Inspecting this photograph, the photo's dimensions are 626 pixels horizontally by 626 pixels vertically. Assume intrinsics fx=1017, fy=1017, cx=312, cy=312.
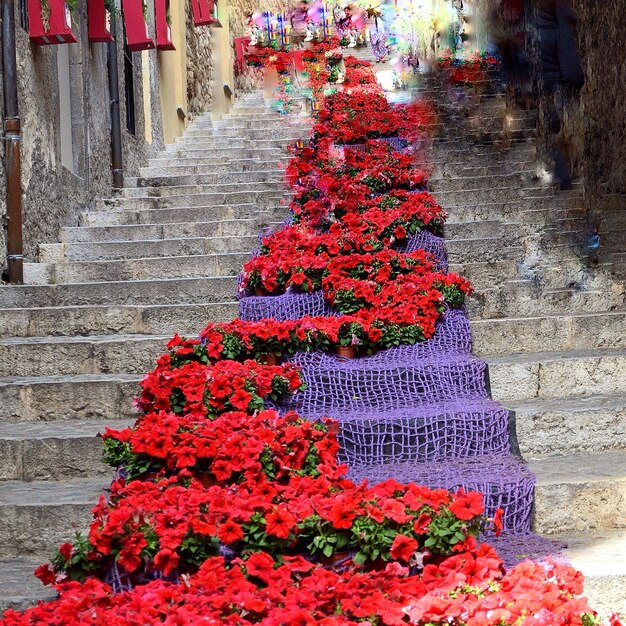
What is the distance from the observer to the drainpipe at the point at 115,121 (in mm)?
10633

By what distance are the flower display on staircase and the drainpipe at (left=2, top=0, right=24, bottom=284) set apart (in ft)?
6.14

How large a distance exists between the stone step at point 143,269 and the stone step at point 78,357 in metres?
1.62

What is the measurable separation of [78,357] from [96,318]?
2.14ft

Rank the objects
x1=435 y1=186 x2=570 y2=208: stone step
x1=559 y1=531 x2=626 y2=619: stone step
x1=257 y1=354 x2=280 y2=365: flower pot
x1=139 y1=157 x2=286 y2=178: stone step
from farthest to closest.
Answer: x1=139 y1=157 x2=286 y2=178: stone step < x1=435 y1=186 x2=570 y2=208: stone step < x1=257 y1=354 x2=280 y2=365: flower pot < x1=559 y1=531 x2=626 y2=619: stone step

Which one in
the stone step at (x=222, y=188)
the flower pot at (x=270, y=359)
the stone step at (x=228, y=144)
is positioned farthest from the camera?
the stone step at (x=228, y=144)

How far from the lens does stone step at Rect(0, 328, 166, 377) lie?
5.82 metres

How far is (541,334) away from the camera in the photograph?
18.9 ft

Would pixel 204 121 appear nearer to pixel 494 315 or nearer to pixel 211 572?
pixel 494 315

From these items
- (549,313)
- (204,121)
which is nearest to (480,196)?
(549,313)

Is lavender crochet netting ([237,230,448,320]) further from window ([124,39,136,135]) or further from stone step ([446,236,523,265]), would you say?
window ([124,39,136,135])

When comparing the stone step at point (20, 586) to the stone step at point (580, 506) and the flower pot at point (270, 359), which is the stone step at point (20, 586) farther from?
the stone step at point (580, 506)

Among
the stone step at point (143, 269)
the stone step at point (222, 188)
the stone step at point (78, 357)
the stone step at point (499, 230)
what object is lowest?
the stone step at point (78, 357)

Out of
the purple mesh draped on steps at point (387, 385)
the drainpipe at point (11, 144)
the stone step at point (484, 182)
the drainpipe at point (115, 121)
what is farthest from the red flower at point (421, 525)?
the drainpipe at point (115, 121)

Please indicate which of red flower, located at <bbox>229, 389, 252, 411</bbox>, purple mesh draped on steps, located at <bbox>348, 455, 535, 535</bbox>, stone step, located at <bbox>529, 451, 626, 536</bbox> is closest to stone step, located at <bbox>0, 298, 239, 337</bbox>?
red flower, located at <bbox>229, 389, 252, 411</bbox>
